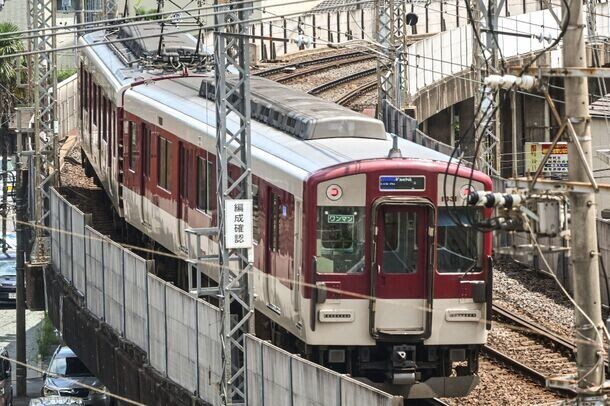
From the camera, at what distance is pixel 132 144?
24906 millimetres

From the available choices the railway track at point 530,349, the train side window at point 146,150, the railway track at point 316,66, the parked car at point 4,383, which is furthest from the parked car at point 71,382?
the railway track at point 316,66

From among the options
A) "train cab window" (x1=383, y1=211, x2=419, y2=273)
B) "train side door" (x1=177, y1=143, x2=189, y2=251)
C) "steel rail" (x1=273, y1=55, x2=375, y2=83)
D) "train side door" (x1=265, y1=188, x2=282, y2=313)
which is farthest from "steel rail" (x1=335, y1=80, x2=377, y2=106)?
"train cab window" (x1=383, y1=211, x2=419, y2=273)

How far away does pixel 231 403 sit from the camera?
17.2 m

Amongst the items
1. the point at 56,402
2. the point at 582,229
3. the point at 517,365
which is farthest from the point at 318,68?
the point at 582,229

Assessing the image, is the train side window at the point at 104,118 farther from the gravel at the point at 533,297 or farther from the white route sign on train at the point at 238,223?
the white route sign on train at the point at 238,223

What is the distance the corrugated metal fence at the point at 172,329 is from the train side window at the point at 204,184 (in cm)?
101

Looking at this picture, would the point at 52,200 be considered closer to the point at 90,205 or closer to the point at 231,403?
the point at 90,205

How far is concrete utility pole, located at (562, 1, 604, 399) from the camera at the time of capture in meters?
11.4

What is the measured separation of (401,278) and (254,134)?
3591 mm

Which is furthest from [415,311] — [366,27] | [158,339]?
[366,27]

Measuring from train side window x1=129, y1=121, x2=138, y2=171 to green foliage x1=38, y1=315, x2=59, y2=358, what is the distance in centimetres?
1492

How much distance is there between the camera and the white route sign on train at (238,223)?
55.1 ft

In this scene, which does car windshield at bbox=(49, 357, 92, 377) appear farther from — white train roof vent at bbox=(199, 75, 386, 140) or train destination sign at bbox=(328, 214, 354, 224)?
train destination sign at bbox=(328, 214, 354, 224)

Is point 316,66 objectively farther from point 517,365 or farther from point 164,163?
point 517,365
